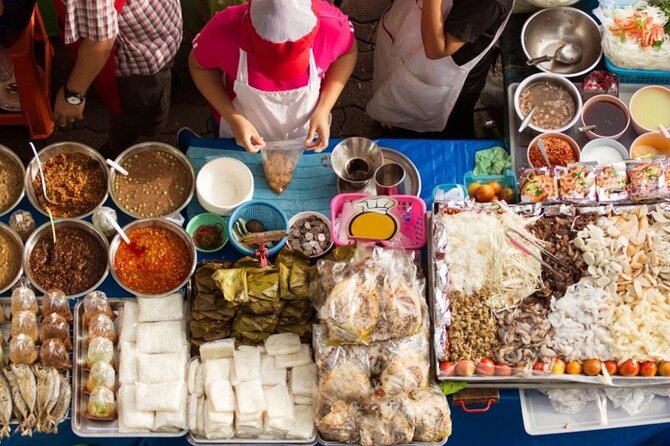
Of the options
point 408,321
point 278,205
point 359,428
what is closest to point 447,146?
point 278,205

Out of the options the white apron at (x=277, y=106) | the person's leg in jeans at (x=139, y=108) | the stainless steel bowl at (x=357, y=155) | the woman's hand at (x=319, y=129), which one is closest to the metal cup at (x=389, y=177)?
the stainless steel bowl at (x=357, y=155)

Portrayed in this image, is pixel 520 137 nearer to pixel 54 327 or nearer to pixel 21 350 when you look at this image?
pixel 54 327

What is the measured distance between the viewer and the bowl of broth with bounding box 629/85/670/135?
12.2 ft

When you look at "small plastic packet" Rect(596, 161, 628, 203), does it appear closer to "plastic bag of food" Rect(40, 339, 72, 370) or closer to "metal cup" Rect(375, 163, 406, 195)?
"metal cup" Rect(375, 163, 406, 195)

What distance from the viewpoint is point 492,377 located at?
9.98ft

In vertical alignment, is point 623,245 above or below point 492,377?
above

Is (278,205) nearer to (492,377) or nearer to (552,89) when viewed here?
(492,377)

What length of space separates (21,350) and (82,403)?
33 cm

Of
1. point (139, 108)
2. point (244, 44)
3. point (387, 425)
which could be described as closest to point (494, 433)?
point (387, 425)

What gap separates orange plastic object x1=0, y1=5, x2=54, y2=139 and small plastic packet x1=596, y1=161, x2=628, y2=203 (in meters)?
2.92

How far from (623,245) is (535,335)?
0.58 metres

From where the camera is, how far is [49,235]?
3246mm

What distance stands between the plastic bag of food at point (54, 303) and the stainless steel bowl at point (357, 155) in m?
1.38

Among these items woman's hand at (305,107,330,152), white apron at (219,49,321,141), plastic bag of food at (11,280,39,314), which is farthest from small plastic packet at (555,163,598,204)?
plastic bag of food at (11,280,39,314)
